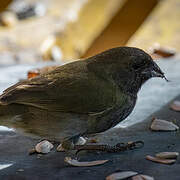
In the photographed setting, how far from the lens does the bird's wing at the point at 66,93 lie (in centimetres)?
328

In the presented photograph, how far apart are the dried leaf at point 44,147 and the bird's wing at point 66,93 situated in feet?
0.84

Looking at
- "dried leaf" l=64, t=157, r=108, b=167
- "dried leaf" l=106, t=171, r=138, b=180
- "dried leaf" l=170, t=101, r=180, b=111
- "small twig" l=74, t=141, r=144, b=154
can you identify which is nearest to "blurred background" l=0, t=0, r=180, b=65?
"dried leaf" l=170, t=101, r=180, b=111

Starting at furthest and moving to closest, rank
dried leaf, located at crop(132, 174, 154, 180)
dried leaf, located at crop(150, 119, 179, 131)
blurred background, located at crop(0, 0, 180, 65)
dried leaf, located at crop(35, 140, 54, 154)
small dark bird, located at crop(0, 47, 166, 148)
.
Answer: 1. blurred background, located at crop(0, 0, 180, 65)
2. dried leaf, located at crop(150, 119, 179, 131)
3. dried leaf, located at crop(35, 140, 54, 154)
4. small dark bird, located at crop(0, 47, 166, 148)
5. dried leaf, located at crop(132, 174, 154, 180)

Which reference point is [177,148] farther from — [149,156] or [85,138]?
[85,138]

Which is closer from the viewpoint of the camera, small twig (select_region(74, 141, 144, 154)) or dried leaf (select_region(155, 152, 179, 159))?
dried leaf (select_region(155, 152, 179, 159))

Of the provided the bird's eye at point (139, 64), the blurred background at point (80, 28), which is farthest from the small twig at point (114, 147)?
the blurred background at point (80, 28)

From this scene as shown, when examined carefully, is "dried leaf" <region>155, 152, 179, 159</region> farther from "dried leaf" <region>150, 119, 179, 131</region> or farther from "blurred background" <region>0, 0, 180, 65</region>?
"blurred background" <region>0, 0, 180, 65</region>

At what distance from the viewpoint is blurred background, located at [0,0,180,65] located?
5707 millimetres

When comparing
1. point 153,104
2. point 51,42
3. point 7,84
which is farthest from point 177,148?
point 51,42

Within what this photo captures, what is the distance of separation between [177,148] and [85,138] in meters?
0.57

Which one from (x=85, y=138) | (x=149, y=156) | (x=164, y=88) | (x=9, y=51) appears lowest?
(x=149, y=156)

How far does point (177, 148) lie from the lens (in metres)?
3.31

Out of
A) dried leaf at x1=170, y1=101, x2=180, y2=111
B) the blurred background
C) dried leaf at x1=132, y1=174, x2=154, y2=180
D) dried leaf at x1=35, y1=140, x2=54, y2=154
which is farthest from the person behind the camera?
the blurred background

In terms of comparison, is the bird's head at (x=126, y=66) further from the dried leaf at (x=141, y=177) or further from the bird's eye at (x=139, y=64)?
the dried leaf at (x=141, y=177)
